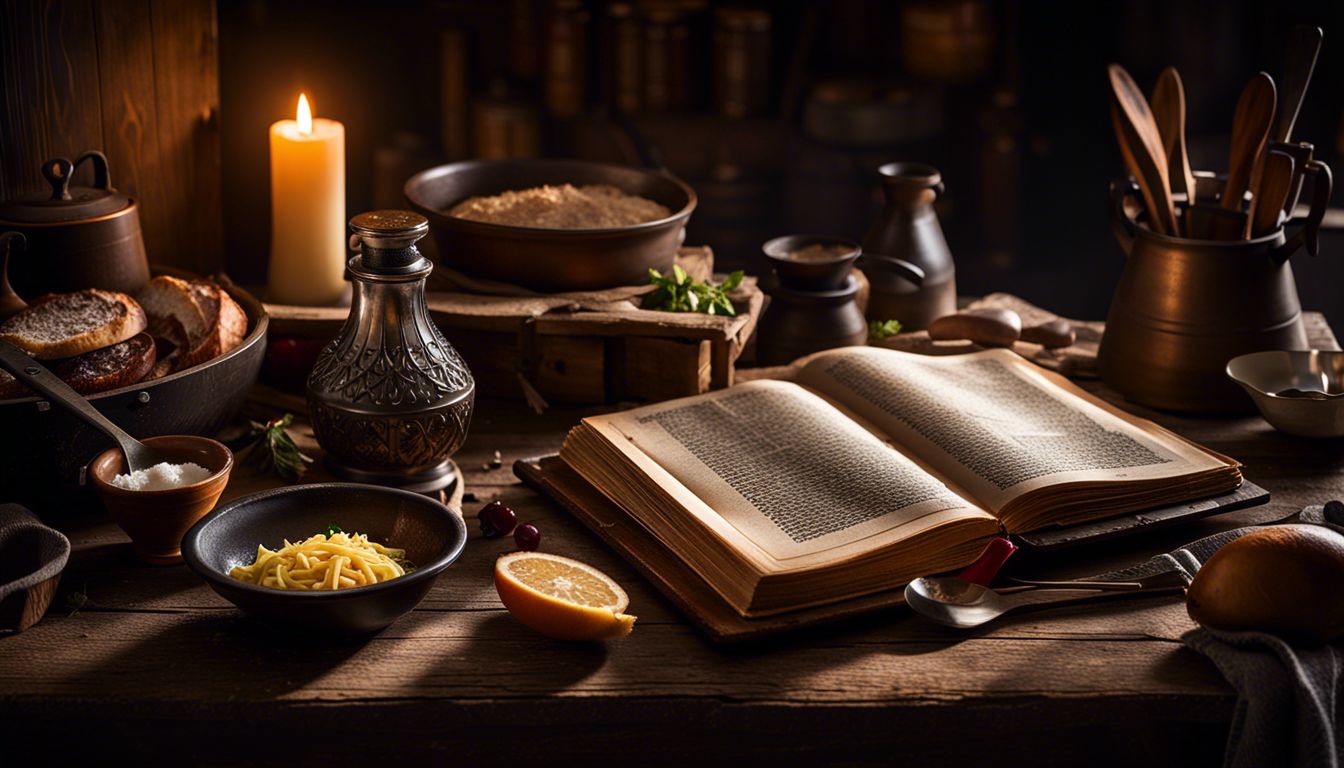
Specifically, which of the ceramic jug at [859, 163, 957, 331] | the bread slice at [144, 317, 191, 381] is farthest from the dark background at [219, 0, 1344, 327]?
the bread slice at [144, 317, 191, 381]

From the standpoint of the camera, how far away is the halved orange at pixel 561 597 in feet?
3.99

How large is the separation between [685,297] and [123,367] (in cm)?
71

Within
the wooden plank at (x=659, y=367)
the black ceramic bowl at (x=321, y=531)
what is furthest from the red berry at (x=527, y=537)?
the wooden plank at (x=659, y=367)

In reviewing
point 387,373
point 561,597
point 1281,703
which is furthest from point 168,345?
point 1281,703

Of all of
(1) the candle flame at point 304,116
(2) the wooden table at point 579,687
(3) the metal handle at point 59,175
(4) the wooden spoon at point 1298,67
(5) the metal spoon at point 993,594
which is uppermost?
(4) the wooden spoon at point 1298,67

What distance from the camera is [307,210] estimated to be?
1.85m

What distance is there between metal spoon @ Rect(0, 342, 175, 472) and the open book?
45cm

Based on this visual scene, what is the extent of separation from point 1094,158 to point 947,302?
5.95 ft

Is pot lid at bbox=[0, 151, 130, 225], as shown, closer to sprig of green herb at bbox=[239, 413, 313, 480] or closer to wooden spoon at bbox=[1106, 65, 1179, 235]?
sprig of green herb at bbox=[239, 413, 313, 480]

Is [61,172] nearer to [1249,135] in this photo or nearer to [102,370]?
[102,370]

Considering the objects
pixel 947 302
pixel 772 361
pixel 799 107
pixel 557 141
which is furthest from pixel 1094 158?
pixel 772 361

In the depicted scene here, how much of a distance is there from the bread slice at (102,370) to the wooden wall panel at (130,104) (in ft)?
1.19

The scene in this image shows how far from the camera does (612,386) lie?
1.82 m

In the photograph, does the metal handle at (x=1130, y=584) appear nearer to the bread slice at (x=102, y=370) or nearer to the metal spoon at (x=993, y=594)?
the metal spoon at (x=993, y=594)
